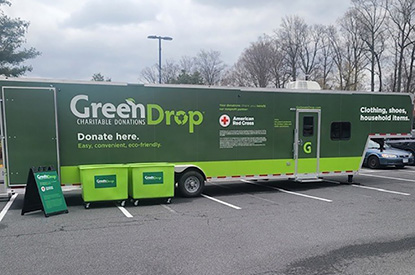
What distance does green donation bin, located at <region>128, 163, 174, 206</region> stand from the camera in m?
7.98

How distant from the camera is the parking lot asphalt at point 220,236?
4551mm

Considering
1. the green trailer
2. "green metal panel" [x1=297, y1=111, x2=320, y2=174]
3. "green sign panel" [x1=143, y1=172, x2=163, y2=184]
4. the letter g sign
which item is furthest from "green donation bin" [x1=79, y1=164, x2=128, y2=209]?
the letter g sign

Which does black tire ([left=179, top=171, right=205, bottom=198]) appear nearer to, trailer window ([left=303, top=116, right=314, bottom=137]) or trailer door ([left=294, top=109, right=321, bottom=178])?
trailer door ([left=294, top=109, right=321, bottom=178])

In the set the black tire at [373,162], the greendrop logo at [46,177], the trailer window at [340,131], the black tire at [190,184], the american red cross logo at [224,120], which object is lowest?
the black tire at [373,162]

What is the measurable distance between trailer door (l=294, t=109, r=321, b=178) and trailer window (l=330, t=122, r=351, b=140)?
566 millimetres

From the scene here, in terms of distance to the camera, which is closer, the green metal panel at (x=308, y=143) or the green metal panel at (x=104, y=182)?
the green metal panel at (x=104, y=182)

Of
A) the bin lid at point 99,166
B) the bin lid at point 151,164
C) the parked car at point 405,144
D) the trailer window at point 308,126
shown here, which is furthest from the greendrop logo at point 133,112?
the parked car at point 405,144

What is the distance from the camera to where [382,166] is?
15.6 meters

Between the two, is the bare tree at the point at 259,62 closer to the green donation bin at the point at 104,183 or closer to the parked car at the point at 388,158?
the parked car at the point at 388,158

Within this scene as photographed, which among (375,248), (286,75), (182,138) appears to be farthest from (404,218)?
(286,75)

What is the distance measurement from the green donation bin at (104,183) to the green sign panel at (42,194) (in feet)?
1.82

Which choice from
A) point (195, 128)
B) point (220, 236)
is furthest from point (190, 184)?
point (220, 236)

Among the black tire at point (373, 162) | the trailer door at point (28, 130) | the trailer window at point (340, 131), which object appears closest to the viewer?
the trailer door at point (28, 130)

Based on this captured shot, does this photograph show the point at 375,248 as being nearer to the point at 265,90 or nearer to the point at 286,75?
the point at 265,90
